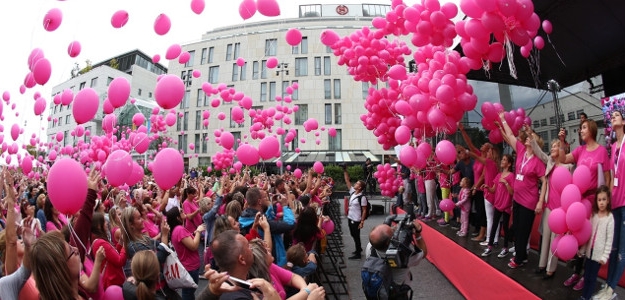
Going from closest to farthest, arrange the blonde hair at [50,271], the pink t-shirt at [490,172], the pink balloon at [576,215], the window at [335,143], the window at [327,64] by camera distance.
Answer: the blonde hair at [50,271]
the pink balloon at [576,215]
the pink t-shirt at [490,172]
the window at [335,143]
the window at [327,64]

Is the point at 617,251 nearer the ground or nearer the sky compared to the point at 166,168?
nearer the ground

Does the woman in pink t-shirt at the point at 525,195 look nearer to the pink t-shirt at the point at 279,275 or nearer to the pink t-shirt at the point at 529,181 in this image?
the pink t-shirt at the point at 529,181

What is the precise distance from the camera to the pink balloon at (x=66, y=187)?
2.50m

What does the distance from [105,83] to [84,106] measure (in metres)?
45.6

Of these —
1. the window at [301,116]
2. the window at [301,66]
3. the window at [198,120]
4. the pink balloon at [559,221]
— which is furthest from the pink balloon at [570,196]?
the window at [198,120]

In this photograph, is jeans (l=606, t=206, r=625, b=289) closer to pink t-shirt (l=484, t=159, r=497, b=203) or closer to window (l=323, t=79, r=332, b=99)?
pink t-shirt (l=484, t=159, r=497, b=203)

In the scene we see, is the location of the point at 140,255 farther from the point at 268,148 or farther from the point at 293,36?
the point at 293,36

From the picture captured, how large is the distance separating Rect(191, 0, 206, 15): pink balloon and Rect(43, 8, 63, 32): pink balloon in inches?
55.3

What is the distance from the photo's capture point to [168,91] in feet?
11.3

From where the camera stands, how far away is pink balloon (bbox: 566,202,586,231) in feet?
9.65

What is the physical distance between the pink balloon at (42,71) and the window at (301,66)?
33501 millimetres

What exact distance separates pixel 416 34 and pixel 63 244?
14.3 ft

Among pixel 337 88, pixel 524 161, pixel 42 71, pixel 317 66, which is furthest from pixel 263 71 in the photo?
pixel 524 161

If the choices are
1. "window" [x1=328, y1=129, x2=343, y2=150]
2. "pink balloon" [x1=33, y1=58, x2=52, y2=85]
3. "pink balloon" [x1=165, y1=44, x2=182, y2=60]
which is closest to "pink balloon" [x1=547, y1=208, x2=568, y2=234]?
"pink balloon" [x1=33, y1=58, x2=52, y2=85]
